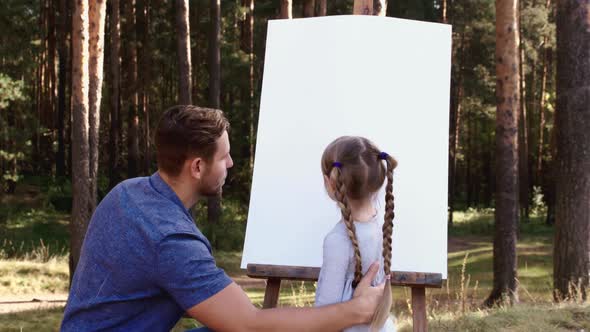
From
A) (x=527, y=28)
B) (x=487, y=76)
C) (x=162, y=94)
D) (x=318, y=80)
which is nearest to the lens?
(x=318, y=80)

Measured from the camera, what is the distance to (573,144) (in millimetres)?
7180

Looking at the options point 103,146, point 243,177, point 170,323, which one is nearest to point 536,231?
point 243,177

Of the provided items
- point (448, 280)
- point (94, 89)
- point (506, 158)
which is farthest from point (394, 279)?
point (448, 280)

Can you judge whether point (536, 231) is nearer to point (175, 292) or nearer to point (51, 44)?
point (51, 44)

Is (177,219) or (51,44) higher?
(51,44)

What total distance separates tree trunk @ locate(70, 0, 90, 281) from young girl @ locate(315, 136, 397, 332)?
23.9 ft

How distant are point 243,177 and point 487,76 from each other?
10068 millimetres

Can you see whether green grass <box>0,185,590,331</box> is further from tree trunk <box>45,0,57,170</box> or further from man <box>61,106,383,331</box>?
tree trunk <box>45,0,57,170</box>

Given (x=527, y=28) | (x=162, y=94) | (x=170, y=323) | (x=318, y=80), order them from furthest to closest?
(x=162, y=94) < (x=527, y=28) < (x=318, y=80) < (x=170, y=323)

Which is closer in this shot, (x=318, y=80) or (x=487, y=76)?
(x=318, y=80)

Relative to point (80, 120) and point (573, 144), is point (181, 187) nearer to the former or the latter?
point (573, 144)

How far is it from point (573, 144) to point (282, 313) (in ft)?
19.2

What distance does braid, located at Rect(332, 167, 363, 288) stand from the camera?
7.75 feet

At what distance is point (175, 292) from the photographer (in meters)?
1.97
